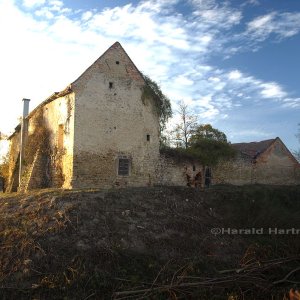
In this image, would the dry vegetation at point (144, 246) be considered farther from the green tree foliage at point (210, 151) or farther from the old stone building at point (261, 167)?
the old stone building at point (261, 167)

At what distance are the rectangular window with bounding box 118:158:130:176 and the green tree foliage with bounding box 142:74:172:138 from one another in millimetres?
3129

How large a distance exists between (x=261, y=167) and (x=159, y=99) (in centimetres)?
946

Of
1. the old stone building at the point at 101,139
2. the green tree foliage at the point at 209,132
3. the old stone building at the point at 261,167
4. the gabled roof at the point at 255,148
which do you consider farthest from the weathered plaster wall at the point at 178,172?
the green tree foliage at the point at 209,132

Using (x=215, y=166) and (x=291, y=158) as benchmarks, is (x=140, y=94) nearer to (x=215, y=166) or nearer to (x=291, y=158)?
(x=215, y=166)

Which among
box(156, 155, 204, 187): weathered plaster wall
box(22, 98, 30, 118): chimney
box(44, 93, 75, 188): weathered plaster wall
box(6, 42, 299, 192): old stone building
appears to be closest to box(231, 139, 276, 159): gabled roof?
box(156, 155, 204, 187): weathered plaster wall

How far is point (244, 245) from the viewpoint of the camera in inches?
608

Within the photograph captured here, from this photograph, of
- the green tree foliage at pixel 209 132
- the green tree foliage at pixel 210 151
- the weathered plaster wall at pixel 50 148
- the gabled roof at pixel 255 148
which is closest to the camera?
the weathered plaster wall at pixel 50 148

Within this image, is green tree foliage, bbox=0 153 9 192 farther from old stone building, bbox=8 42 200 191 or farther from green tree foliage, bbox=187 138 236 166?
green tree foliage, bbox=187 138 236 166

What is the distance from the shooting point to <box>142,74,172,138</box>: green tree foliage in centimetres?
2330

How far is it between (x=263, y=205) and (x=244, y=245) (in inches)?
139

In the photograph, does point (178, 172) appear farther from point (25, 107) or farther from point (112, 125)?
point (25, 107)

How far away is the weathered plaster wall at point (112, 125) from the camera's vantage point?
21297 millimetres

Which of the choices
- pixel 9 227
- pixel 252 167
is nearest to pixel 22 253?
pixel 9 227

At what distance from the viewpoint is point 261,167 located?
29.1 m
